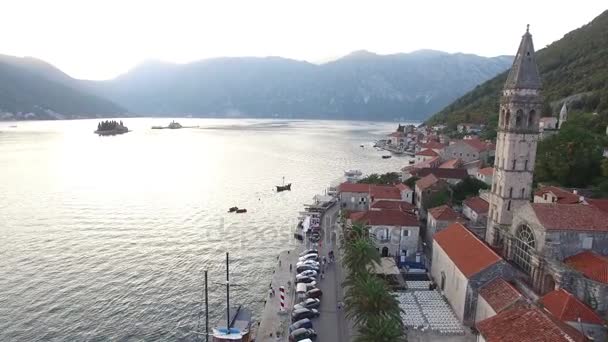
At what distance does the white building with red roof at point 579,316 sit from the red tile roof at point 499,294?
216cm

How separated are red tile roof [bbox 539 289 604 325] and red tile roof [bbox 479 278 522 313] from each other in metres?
2.18

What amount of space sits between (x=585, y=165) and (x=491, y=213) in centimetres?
2446

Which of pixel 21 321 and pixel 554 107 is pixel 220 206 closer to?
pixel 21 321

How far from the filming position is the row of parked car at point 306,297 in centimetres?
3098

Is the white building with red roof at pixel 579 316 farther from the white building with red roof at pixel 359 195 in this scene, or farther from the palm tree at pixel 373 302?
the white building with red roof at pixel 359 195

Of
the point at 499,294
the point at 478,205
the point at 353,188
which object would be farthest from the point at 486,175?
the point at 499,294

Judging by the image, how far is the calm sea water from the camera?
38.0 m

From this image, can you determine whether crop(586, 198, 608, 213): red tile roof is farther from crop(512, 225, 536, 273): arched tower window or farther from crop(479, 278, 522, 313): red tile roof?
crop(479, 278, 522, 313): red tile roof

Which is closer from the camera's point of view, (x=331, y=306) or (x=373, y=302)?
(x=373, y=302)

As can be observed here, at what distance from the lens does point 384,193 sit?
60531 millimetres

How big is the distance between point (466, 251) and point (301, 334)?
15292 millimetres

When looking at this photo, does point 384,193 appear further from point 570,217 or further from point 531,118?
point 570,217

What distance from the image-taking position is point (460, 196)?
63.7 metres

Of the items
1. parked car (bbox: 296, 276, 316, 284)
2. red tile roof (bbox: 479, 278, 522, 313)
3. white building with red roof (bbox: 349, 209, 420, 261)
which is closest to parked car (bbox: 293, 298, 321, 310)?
parked car (bbox: 296, 276, 316, 284)
